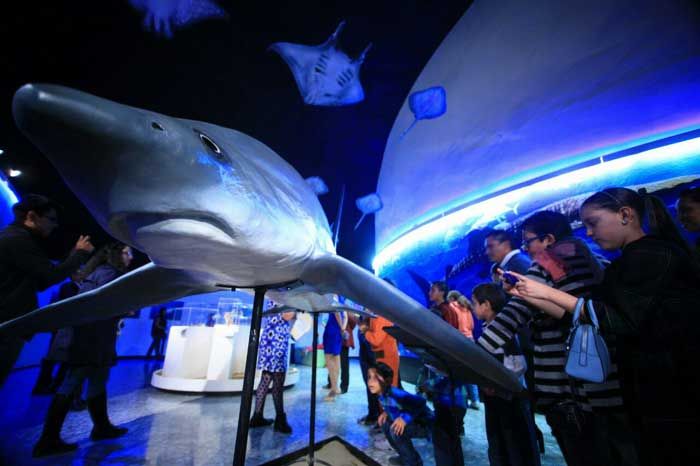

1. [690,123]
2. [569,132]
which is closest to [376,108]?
[569,132]

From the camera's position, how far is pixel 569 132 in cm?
554

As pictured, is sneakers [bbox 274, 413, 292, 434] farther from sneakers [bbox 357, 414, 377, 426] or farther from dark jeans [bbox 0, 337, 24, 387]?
dark jeans [bbox 0, 337, 24, 387]

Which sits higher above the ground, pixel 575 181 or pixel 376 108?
pixel 376 108

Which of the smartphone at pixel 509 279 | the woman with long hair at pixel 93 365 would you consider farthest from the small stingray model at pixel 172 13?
the smartphone at pixel 509 279

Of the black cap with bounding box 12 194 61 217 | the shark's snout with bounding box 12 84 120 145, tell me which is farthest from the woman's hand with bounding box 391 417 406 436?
the black cap with bounding box 12 194 61 217

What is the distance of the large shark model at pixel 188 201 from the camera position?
0.52 meters

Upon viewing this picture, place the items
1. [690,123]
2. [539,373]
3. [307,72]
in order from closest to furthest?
[539,373] → [690,123] → [307,72]

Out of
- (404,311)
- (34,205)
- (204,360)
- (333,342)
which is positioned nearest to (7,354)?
(34,205)

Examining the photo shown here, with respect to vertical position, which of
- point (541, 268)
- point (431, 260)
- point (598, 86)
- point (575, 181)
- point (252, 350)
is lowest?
point (252, 350)

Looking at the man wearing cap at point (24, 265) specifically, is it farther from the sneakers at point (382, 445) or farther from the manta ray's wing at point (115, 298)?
the sneakers at point (382, 445)

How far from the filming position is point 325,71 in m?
5.51

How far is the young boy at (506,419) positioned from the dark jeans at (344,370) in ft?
13.1

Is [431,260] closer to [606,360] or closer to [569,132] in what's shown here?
[569,132]

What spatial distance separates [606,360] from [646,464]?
43cm
